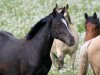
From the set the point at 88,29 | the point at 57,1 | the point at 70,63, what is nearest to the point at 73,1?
the point at 57,1

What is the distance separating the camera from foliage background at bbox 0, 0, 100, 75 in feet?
70.6

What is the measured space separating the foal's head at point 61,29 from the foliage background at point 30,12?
851 cm

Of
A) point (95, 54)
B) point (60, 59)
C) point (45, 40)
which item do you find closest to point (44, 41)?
point (45, 40)

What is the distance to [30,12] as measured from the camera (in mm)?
25109

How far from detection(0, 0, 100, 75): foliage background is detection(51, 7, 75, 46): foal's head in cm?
851

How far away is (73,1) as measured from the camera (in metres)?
26.0

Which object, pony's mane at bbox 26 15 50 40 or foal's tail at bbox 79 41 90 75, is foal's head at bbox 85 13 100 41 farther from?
foal's tail at bbox 79 41 90 75

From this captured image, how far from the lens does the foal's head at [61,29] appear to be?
1023cm

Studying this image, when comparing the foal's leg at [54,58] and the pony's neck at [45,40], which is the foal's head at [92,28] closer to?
the pony's neck at [45,40]

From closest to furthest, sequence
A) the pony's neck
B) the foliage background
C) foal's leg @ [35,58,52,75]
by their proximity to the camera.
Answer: foal's leg @ [35,58,52,75] → the pony's neck → the foliage background

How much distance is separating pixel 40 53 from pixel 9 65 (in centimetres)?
80

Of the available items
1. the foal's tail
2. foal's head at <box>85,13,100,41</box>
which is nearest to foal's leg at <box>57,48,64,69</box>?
foal's head at <box>85,13,100,41</box>

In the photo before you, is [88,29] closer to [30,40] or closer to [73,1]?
[30,40]

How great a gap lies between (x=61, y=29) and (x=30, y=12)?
1489 centimetres
